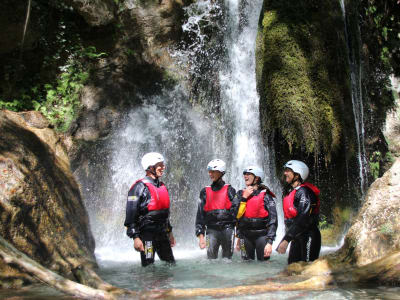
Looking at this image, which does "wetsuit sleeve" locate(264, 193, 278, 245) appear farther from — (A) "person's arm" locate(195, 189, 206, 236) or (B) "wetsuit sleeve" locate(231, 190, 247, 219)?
(A) "person's arm" locate(195, 189, 206, 236)

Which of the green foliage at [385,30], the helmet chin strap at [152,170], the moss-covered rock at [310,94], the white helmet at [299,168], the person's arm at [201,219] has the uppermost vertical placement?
the green foliage at [385,30]

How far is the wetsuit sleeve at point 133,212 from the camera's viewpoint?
5.53m

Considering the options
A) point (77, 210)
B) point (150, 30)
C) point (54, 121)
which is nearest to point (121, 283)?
point (77, 210)

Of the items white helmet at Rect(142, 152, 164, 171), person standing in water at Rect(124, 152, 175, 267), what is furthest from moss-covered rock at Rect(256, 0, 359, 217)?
person standing in water at Rect(124, 152, 175, 267)

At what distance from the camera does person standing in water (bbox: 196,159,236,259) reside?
6633 mm

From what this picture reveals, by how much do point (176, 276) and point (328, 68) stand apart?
20.4 ft

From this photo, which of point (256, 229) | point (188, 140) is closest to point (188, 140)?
point (188, 140)

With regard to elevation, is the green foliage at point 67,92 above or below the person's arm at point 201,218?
above

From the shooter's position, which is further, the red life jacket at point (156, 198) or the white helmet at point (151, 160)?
the white helmet at point (151, 160)

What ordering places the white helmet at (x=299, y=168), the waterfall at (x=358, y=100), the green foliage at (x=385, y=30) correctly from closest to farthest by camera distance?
the white helmet at (x=299, y=168), the waterfall at (x=358, y=100), the green foliage at (x=385, y=30)

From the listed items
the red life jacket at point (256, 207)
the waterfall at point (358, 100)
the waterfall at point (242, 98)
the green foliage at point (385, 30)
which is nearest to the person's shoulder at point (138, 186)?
the red life jacket at point (256, 207)

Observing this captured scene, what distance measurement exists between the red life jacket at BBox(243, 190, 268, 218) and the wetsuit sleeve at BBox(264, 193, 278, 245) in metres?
0.06

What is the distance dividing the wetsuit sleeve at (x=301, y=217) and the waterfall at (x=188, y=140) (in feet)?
14.9

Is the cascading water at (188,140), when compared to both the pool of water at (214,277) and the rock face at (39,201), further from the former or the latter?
the rock face at (39,201)
